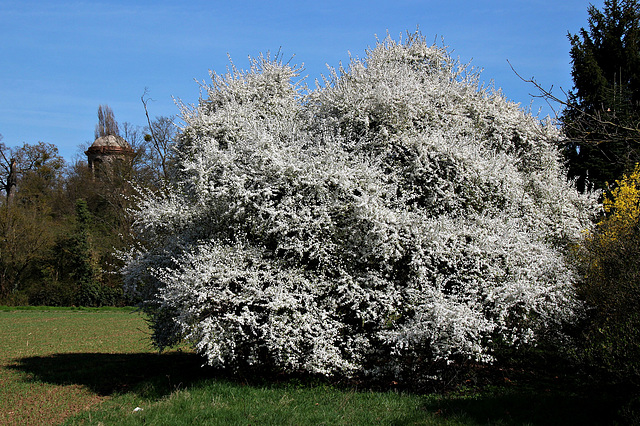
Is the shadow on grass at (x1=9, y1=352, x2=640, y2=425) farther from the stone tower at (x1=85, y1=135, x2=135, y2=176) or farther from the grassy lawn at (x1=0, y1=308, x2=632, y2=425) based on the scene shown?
the stone tower at (x1=85, y1=135, x2=135, y2=176)

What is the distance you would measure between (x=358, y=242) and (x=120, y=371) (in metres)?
Answer: 6.23

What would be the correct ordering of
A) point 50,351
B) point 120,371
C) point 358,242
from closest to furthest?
point 358,242
point 120,371
point 50,351

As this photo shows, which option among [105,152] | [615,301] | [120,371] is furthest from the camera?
[105,152]

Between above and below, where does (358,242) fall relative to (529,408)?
above

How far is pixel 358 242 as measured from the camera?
796cm

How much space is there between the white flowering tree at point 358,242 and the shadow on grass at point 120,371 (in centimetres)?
86

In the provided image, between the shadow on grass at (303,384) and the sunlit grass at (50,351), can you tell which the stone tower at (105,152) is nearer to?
the sunlit grass at (50,351)

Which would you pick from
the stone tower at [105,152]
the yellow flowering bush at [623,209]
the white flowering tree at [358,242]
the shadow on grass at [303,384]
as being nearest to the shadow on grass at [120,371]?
the shadow on grass at [303,384]

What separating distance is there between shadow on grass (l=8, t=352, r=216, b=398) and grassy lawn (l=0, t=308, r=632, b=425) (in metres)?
0.02

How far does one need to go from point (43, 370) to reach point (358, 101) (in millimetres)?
8935

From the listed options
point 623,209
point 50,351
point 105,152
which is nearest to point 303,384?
point 623,209

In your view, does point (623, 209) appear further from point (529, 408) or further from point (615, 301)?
point (529, 408)

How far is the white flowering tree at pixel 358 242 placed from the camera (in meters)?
7.54

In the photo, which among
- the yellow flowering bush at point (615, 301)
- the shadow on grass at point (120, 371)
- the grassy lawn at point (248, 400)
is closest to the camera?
the yellow flowering bush at point (615, 301)
